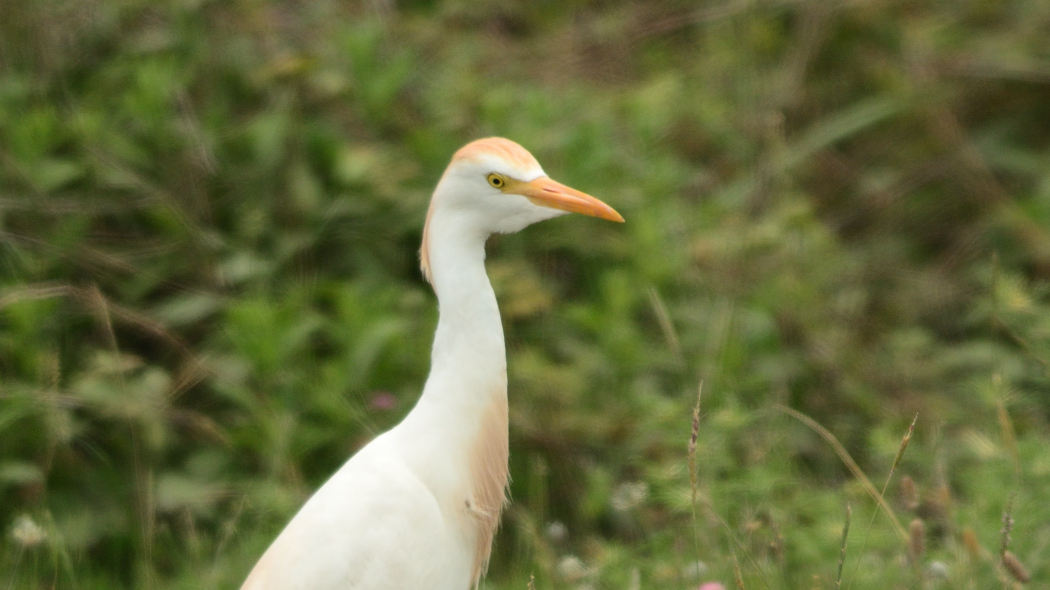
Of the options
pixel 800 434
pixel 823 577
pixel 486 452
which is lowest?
pixel 800 434

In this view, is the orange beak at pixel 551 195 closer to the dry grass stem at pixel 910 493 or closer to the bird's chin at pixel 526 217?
the bird's chin at pixel 526 217

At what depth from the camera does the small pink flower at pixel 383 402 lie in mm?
2994

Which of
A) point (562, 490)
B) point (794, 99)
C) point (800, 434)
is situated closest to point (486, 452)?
point (562, 490)

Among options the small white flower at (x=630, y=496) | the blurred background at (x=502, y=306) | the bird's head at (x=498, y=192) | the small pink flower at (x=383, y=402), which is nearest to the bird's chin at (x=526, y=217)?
the bird's head at (x=498, y=192)

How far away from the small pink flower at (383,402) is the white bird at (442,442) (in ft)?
2.88

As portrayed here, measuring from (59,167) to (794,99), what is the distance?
9.64ft

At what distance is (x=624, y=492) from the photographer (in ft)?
9.09

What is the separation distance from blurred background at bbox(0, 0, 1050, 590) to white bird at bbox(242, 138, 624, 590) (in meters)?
0.35

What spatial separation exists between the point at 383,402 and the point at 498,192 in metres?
1.19

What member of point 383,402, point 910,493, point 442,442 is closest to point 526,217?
point 442,442

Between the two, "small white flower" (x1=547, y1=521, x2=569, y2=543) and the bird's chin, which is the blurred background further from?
the bird's chin

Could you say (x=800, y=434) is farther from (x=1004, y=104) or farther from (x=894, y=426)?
(x=1004, y=104)

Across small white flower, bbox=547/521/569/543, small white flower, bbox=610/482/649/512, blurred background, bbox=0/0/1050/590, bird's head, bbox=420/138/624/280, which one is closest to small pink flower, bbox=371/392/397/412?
blurred background, bbox=0/0/1050/590

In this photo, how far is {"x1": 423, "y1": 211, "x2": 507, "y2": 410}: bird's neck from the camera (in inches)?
77.9
